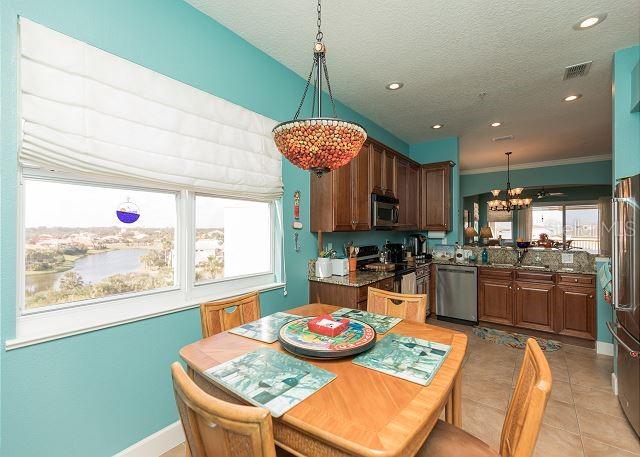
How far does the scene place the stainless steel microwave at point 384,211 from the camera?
3.41 m

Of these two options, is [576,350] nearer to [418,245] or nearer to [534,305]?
[534,305]

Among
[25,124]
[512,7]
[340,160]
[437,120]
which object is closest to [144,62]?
[25,124]

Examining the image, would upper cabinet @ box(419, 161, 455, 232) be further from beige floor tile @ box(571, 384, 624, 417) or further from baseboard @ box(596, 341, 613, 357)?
beige floor tile @ box(571, 384, 624, 417)

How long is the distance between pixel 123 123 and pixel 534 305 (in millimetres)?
4672

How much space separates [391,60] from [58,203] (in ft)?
8.75

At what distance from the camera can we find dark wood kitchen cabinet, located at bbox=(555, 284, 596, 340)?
3.44 meters

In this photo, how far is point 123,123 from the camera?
1.62m

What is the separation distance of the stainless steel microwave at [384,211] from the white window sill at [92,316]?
6.86 feet

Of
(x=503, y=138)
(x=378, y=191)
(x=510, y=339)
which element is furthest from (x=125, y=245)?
(x=503, y=138)

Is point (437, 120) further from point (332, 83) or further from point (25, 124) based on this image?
point (25, 124)

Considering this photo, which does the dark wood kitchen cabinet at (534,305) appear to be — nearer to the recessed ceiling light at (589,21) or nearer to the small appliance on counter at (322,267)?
the small appliance on counter at (322,267)

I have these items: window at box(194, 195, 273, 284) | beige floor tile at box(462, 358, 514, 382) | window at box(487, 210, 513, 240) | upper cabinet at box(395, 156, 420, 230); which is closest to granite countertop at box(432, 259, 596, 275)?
upper cabinet at box(395, 156, 420, 230)

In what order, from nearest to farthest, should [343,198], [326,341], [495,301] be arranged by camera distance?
[326,341], [343,198], [495,301]

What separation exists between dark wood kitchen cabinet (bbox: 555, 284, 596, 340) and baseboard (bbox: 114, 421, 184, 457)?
4.22 m
